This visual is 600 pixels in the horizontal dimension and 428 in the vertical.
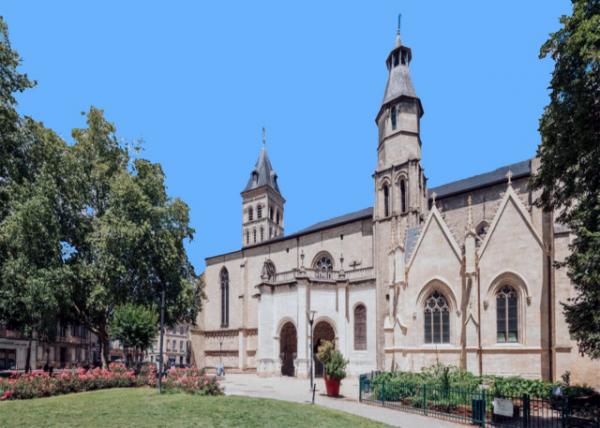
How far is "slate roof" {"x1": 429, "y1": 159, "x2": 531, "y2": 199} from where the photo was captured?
32625 millimetres

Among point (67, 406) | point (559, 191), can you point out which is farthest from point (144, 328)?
point (559, 191)

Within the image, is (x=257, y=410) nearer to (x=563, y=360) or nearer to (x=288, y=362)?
(x=563, y=360)

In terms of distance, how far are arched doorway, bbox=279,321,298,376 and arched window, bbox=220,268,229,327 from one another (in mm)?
13059

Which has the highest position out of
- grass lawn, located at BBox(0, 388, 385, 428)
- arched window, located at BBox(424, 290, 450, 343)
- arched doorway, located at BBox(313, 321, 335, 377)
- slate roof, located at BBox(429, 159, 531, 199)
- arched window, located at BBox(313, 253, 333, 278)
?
slate roof, located at BBox(429, 159, 531, 199)

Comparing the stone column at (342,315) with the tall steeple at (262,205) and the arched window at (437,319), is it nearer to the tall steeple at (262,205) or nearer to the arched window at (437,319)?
the arched window at (437,319)

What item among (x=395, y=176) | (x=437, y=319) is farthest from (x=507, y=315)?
(x=395, y=176)

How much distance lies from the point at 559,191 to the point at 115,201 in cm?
2331

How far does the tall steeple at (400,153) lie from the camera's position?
33906 mm

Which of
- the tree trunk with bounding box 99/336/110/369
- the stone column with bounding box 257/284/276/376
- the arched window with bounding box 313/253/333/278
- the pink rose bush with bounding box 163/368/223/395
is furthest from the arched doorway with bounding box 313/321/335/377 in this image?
the pink rose bush with bounding box 163/368/223/395

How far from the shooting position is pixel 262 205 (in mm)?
65562

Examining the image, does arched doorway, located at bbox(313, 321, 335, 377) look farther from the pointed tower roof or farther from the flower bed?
the pointed tower roof

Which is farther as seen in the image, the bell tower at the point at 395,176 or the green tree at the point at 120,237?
the bell tower at the point at 395,176

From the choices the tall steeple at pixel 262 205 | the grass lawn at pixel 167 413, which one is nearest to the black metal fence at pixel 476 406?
the grass lawn at pixel 167 413

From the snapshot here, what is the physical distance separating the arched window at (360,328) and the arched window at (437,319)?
818cm
